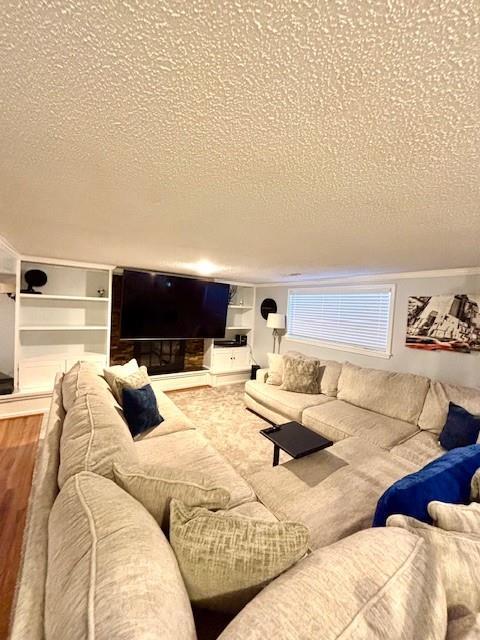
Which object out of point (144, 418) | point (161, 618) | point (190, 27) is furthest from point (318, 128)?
point (144, 418)

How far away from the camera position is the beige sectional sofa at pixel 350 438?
5.14 ft

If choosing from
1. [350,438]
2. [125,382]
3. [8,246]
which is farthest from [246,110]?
[8,246]

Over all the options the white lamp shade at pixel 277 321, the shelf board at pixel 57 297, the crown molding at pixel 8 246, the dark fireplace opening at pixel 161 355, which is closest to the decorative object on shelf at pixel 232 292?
the white lamp shade at pixel 277 321

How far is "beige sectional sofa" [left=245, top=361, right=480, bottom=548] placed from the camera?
157 centimetres

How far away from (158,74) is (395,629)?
149 centimetres

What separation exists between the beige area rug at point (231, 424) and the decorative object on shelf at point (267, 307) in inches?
60.8

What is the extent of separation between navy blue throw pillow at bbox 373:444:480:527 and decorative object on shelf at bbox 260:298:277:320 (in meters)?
4.01

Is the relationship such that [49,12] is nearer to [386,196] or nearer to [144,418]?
[386,196]

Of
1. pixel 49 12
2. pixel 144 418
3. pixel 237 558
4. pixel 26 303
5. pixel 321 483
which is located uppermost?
pixel 49 12

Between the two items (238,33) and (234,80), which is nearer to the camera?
(238,33)

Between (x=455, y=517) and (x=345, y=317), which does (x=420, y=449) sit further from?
(x=345, y=317)

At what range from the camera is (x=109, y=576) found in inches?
27.3

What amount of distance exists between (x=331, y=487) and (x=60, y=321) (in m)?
4.19

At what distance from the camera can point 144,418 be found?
7.63ft
